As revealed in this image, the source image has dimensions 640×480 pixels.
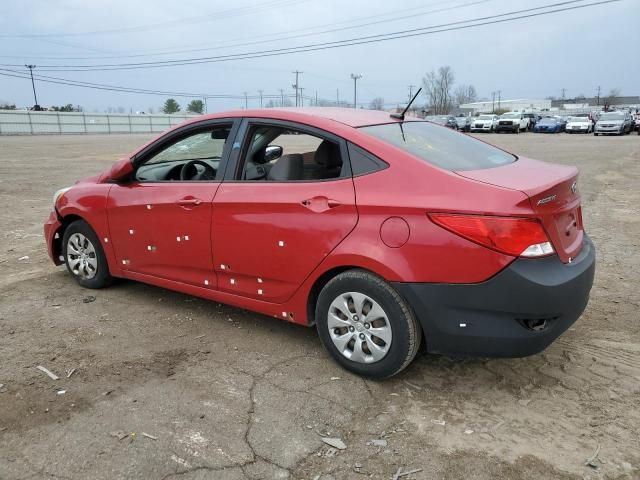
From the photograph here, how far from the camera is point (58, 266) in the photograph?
18.7 ft

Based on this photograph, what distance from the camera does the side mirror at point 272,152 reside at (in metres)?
4.07

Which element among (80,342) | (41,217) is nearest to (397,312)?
(80,342)

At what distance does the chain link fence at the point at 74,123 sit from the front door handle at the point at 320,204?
138 ft

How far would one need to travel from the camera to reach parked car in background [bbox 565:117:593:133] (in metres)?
41.3

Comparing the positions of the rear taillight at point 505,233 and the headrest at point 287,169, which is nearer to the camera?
the rear taillight at point 505,233

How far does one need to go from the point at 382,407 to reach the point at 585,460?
104 centimetres

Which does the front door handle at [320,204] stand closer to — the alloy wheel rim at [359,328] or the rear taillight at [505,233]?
the alloy wheel rim at [359,328]

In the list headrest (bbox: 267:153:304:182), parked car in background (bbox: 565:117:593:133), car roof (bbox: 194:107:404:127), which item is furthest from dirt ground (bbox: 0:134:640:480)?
parked car in background (bbox: 565:117:593:133)

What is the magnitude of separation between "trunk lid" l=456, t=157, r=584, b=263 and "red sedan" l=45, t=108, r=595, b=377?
0.05 feet

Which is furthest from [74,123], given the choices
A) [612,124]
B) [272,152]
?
[272,152]

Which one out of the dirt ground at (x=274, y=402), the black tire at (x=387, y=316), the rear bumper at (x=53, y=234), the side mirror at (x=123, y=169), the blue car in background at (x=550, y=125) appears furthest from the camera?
the blue car in background at (x=550, y=125)

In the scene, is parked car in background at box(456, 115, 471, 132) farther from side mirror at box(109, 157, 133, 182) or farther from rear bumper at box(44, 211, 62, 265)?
side mirror at box(109, 157, 133, 182)

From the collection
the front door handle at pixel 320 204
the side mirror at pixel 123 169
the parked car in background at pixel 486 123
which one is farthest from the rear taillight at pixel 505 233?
the parked car in background at pixel 486 123

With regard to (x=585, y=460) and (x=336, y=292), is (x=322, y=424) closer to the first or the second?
(x=336, y=292)
